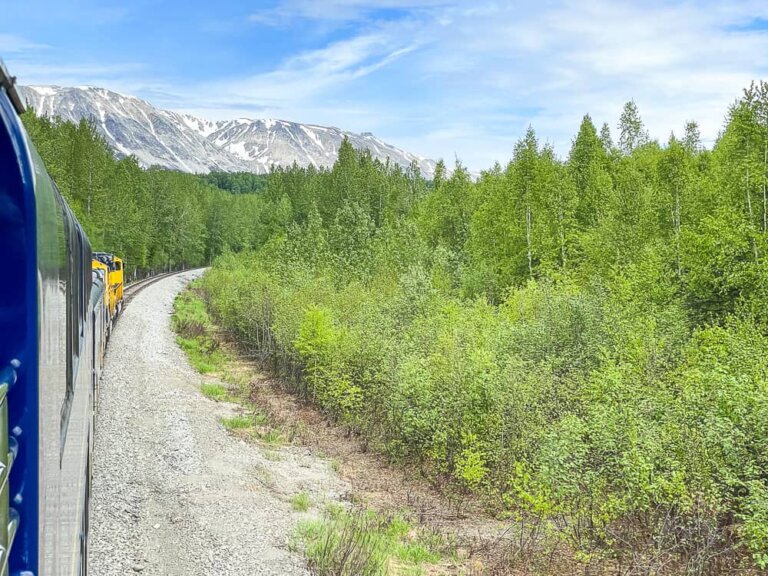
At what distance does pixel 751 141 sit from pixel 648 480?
17487 mm

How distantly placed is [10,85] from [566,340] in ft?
63.2

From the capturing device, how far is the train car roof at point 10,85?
2.15 m

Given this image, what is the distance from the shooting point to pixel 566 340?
20.0m

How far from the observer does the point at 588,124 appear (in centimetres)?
4759

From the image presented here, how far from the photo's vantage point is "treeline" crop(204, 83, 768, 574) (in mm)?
11414

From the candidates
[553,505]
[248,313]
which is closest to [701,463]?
[553,505]

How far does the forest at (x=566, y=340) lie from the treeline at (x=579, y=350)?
0.07 meters

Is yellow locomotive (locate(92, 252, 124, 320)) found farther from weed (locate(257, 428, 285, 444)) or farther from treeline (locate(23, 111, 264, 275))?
weed (locate(257, 428, 285, 444))

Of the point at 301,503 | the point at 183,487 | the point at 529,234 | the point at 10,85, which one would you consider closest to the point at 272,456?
the point at 301,503

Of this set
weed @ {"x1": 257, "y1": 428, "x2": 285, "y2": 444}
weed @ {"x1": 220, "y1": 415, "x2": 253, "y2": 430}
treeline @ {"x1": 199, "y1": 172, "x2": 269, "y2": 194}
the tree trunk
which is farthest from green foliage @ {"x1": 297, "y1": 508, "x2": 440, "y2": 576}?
treeline @ {"x1": 199, "y1": 172, "x2": 269, "y2": 194}

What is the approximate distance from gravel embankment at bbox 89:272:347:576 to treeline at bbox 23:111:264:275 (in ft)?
41.4

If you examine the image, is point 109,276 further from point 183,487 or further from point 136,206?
point 136,206

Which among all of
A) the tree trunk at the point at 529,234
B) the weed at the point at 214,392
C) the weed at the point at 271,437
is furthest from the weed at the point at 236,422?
the tree trunk at the point at 529,234

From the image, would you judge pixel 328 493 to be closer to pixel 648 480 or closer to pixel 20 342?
pixel 648 480
